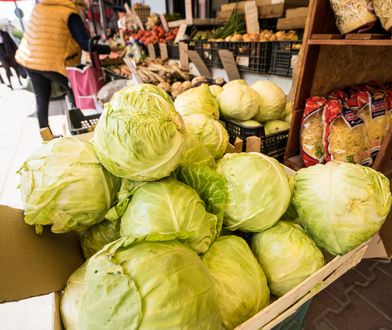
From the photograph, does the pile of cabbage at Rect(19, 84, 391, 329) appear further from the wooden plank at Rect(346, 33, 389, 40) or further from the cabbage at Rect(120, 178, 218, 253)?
the wooden plank at Rect(346, 33, 389, 40)

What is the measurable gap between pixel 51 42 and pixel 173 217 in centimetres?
330

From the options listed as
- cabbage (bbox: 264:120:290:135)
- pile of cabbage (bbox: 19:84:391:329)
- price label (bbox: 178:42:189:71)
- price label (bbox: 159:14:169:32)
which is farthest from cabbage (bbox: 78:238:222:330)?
price label (bbox: 159:14:169:32)

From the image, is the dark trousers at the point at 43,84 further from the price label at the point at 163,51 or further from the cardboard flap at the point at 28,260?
the cardboard flap at the point at 28,260

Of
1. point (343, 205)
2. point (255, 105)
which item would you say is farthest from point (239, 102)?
point (343, 205)

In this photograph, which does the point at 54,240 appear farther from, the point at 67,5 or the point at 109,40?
the point at 109,40

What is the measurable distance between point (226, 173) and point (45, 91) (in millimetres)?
3528

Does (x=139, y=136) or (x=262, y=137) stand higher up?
(x=139, y=136)

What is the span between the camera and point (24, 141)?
13.0 ft

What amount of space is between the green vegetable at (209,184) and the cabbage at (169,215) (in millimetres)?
67

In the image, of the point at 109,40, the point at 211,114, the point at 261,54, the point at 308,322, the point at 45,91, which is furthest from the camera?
the point at 109,40

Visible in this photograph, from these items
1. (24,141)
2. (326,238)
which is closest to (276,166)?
(326,238)

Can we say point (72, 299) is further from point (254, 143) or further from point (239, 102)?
point (239, 102)

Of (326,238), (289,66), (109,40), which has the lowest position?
(326,238)

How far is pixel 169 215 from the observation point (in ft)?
2.66
